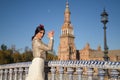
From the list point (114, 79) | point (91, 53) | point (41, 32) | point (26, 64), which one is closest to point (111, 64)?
point (114, 79)

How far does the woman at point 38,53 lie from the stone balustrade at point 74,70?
3.16 ft

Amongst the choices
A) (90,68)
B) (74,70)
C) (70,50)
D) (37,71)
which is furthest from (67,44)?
(90,68)

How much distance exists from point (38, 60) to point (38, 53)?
0.86 ft

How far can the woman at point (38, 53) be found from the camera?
702 centimetres

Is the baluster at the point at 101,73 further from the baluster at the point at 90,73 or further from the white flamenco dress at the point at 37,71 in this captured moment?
the white flamenco dress at the point at 37,71

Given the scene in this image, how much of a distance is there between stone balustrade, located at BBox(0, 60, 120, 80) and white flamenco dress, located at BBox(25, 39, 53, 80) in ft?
3.10

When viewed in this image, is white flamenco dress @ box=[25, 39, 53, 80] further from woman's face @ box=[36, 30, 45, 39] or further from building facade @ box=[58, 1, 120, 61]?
building facade @ box=[58, 1, 120, 61]

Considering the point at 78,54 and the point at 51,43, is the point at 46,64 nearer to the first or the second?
the point at 51,43

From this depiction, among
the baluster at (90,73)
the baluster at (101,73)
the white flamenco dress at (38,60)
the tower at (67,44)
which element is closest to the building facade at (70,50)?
the tower at (67,44)

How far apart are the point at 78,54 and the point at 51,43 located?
9963cm

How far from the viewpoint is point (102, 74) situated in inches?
251

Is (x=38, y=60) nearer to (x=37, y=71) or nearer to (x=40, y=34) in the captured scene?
(x=37, y=71)

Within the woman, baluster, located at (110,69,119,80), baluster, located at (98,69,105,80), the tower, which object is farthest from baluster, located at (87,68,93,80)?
the tower

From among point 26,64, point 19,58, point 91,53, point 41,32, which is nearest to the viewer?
point 41,32
